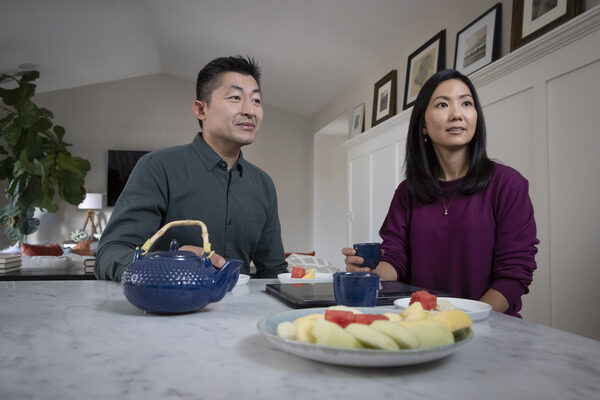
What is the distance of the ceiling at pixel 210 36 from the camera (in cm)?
411

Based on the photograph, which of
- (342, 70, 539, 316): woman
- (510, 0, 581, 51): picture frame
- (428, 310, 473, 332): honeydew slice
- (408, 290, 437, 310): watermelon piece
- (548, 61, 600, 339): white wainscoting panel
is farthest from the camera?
(510, 0, 581, 51): picture frame

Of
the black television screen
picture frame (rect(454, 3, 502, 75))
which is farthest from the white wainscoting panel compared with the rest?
the black television screen

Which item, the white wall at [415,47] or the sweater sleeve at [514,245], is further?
the white wall at [415,47]

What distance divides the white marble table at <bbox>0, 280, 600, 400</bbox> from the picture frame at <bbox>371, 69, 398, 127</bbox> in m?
3.63

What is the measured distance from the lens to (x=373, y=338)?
0.48 m

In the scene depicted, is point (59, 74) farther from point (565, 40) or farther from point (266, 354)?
point (266, 354)

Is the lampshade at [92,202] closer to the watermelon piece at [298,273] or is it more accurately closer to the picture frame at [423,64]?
the picture frame at [423,64]

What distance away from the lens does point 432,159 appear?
1708mm

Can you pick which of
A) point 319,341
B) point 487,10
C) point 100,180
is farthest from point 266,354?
point 100,180

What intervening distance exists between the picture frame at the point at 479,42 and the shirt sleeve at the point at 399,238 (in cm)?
156

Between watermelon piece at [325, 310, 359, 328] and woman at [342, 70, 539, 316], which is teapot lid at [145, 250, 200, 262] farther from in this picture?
woman at [342, 70, 539, 316]

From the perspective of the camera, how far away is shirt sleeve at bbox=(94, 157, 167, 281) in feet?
4.08

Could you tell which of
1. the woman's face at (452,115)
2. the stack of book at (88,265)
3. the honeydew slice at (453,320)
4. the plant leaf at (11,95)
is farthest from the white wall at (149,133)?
the honeydew slice at (453,320)

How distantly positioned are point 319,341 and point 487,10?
289 cm
